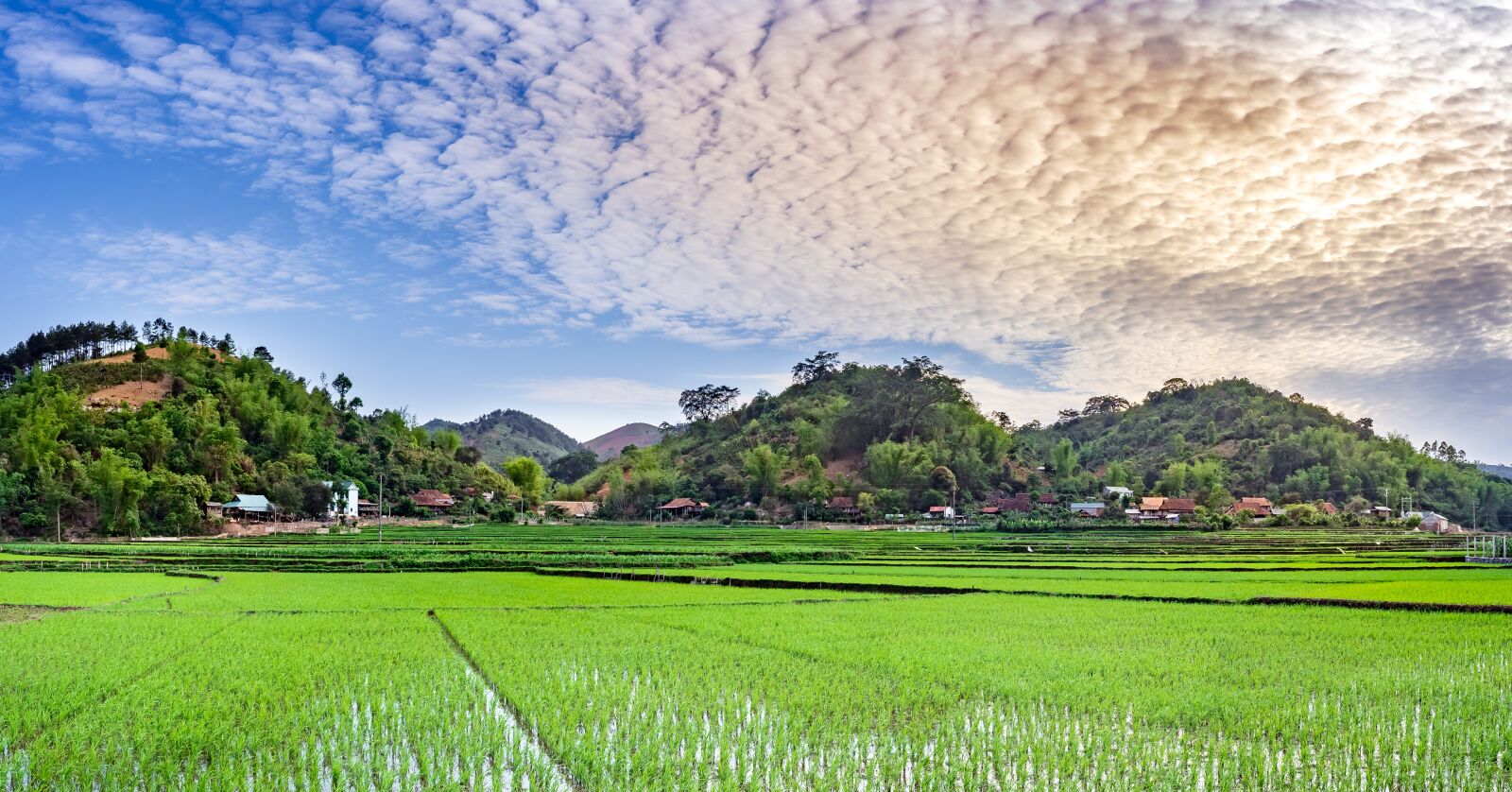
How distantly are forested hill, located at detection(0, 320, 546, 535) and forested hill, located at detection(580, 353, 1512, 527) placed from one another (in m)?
19.7

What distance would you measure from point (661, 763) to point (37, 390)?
76434mm

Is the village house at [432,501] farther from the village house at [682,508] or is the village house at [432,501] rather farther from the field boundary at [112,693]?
the field boundary at [112,693]

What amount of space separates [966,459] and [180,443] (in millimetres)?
67011

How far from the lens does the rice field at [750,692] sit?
682 centimetres

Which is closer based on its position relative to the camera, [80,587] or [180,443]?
[80,587]

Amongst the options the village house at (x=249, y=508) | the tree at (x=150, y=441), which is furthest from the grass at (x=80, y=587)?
the tree at (x=150, y=441)

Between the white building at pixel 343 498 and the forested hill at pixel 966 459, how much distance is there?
82.7 feet

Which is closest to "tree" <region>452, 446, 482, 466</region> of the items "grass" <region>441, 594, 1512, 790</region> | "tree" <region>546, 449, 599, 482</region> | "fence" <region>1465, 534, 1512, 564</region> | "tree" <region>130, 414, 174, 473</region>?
"tree" <region>546, 449, 599, 482</region>

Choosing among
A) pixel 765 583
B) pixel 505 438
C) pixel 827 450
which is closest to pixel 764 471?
pixel 827 450

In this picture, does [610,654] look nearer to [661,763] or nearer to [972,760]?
[661,763]

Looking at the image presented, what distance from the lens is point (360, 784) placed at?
6496mm

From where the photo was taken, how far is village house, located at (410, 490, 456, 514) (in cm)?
7325

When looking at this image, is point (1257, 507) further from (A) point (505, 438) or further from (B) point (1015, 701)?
(A) point (505, 438)

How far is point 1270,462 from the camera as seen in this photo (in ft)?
320
